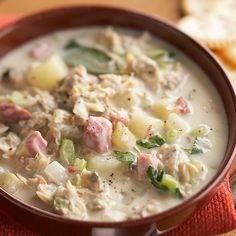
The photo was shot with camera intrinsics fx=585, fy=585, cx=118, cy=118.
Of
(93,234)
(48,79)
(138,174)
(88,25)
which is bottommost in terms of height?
(93,234)

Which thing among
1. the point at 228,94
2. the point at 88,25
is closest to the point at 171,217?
the point at 228,94

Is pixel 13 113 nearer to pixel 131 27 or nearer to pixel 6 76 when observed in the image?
pixel 6 76

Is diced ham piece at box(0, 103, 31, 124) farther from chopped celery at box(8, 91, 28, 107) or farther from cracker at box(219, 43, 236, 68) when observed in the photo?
cracker at box(219, 43, 236, 68)

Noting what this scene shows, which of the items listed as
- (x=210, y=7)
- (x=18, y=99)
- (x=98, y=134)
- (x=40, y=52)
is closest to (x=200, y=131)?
(x=98, y=134)

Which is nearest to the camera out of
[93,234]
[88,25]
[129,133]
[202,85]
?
[93,234]

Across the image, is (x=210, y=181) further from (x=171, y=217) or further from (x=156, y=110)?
(x=156, y=110)
